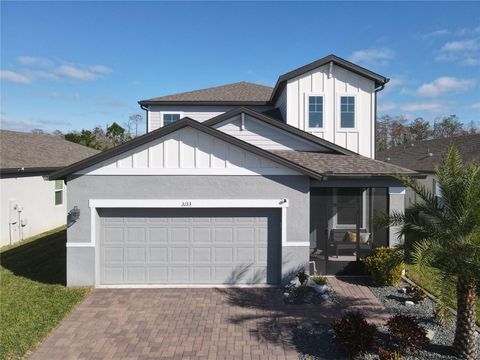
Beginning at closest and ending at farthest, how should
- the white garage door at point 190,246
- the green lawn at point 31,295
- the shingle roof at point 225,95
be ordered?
the green lawn at point 31,295 → the white garage door at point 190,246 → the shingle roof at point 225,95

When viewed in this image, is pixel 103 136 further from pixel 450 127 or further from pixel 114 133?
pixel 450 127

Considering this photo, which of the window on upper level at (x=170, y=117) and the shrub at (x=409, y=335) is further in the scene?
the window on upper level at (x=170, y=117)

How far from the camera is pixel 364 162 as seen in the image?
12.6m

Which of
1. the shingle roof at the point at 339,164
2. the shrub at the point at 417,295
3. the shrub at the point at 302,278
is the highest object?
the shingle roof at the point at 339,164

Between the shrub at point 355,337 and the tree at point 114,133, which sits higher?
the tree at point 114,133

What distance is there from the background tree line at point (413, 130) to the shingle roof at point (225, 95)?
52.2 metres

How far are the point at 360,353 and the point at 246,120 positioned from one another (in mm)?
8590

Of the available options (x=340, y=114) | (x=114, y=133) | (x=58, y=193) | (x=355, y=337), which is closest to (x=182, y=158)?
(x=355, y=337)

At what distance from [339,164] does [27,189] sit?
14301mm

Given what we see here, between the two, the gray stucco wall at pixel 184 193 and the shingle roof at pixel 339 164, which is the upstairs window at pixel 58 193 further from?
the shingle roof at pixel 339 164

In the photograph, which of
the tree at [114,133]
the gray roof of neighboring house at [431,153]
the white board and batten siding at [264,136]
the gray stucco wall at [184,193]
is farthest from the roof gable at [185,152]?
the tree at [114,133]

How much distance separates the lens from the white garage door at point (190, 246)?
11109 mm

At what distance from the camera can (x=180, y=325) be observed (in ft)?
28.0

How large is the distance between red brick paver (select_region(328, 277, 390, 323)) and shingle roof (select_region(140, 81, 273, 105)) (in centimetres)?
985
